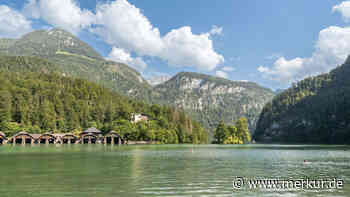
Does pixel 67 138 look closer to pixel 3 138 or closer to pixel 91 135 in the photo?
pixel 91 135

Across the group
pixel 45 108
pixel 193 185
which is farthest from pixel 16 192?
pixel 45 108

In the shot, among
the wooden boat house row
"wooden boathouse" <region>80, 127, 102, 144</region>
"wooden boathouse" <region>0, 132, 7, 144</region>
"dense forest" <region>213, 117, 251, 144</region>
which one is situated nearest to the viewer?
"wooden boathouse" <region>0, 132, 7, 144</region>

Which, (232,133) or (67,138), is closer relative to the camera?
(67,138)

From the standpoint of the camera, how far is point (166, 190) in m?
23.9

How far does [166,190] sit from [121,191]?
3.20 m

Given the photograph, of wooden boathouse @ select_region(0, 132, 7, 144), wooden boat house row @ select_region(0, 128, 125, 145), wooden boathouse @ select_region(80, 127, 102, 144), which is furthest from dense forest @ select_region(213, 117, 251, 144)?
wooden boathouse @ select_region(0, 132, 7, 144)

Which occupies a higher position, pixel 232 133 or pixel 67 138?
pixel 67 138

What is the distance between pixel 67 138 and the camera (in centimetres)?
17175

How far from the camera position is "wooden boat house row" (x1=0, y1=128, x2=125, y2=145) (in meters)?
157

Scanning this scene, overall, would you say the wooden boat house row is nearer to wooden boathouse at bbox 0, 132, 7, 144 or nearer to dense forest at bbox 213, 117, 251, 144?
wooden boathouse at bbox 0, 132, 7, 144

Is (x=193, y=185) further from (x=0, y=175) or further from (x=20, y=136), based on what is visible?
(x=20, y=136)

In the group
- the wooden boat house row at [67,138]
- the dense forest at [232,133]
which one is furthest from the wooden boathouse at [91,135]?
the dense forest at [232,133]

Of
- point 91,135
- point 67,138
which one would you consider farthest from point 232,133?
point 67,138

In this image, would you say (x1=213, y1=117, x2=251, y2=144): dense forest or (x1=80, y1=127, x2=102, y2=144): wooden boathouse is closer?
(x1=80, y1=127, x2=102, y2=144): wooden boathouse
